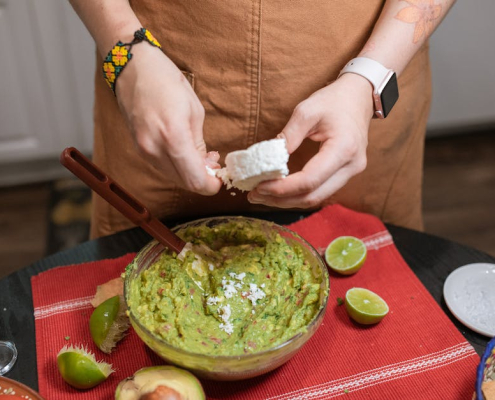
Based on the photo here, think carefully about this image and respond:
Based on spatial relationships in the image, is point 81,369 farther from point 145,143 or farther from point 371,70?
point 371,70

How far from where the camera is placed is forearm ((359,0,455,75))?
1.20 meters

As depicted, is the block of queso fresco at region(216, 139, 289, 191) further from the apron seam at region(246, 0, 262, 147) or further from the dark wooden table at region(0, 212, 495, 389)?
the dark wooden table at region(0, 212, 495, 389)

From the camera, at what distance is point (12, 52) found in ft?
8.70

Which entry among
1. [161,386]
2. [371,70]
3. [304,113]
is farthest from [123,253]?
[371,70]

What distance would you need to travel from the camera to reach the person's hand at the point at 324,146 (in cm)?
99

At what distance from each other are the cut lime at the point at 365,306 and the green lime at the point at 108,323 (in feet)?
1.62

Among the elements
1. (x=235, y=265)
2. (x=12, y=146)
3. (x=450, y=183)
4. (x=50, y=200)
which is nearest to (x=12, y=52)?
(x=12, y=146)

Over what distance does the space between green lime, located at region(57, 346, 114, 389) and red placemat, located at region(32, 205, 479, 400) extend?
26 mm

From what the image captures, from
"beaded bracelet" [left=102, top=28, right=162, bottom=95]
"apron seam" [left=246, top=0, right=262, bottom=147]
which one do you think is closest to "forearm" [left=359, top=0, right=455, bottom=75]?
Result: "apron seam" [left=246, top=0, right=262, bottom=147]

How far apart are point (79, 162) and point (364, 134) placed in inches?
22.7

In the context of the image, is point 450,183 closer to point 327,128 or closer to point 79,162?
point 327,128

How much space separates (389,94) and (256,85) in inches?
12.3

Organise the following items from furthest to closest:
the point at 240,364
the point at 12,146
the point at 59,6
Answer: the point at 12,146 → the point at 59,6 → the point at 240,364

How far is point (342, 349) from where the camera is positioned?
1.14m
